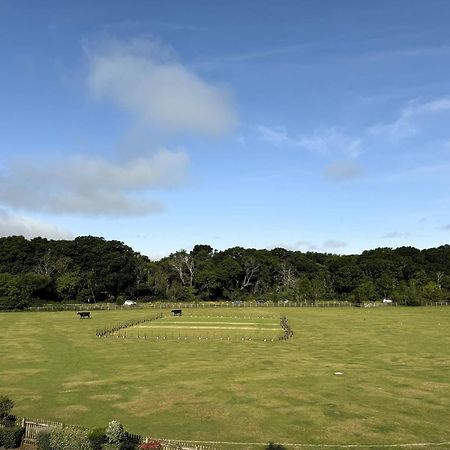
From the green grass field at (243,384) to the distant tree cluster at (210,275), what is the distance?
58.7 m

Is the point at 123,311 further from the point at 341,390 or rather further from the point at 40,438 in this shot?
the point at 40,438

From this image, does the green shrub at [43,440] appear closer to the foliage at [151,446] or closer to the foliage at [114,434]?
the foliage at [114,434]

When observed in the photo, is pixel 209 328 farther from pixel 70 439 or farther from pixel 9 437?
pixel 70 439

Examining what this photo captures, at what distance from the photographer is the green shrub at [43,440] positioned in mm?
22000

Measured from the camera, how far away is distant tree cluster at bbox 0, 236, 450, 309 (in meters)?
128

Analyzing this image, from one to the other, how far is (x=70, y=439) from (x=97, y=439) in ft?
4.05

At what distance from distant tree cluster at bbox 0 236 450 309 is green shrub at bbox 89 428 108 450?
3758 inches

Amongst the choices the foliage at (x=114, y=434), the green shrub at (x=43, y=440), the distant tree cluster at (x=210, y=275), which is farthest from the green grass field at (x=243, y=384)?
the distant tree cluster at (x=210, y=275)

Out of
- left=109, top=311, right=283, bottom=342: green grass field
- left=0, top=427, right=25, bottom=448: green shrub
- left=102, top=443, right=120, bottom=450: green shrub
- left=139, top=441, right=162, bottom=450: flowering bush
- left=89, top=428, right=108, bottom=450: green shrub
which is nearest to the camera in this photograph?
left=102, top=443, right=120, bottom=450: green shrub

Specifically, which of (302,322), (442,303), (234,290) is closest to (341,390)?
(302,322)

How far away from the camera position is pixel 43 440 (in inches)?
875

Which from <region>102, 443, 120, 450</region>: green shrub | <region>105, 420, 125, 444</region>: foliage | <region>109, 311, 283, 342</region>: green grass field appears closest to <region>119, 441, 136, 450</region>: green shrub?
<region>102, 443, 120, 450</region>: green shrub

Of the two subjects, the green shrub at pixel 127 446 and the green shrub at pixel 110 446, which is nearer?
the green shrub at pixel 110 446

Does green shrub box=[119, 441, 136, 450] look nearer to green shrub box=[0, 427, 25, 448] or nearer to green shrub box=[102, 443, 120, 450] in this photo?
green shrub box=[102, 443, 120, 450]
